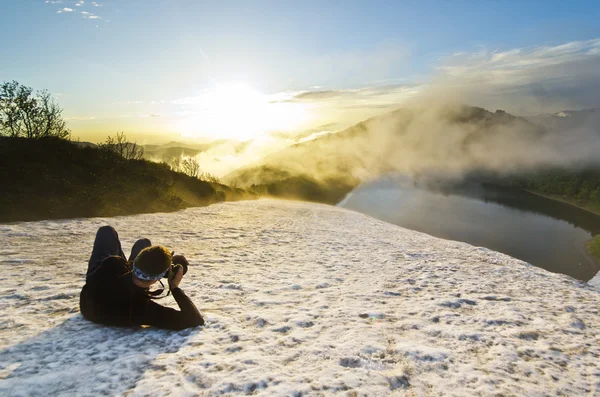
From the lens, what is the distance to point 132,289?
5273 millimetres

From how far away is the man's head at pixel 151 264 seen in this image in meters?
4.87

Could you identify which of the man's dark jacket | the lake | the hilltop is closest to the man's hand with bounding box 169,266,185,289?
the man's dark jacket

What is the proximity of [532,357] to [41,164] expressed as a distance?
28.1m

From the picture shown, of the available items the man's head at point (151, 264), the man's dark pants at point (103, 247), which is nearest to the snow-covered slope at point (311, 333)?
the man's dark pants at point (103, 247)

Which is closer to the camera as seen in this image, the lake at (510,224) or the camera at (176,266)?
the camera at (176,266)

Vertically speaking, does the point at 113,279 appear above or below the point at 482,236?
above

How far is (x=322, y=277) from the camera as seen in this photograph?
1143cm

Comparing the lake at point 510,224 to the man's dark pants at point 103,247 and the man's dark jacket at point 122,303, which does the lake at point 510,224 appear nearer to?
the man's dark jacket at point 122,303

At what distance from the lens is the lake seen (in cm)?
6981

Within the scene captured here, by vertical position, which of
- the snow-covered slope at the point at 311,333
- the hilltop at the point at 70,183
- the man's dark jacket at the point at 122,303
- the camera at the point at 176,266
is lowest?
the snow-covered slope at the point at 311,333

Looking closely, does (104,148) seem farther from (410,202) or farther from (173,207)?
(410,202)

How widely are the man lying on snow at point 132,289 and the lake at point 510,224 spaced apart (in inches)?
2837

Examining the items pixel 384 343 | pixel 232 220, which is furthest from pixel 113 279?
pixel 232 220

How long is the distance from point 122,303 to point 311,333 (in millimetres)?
3735
